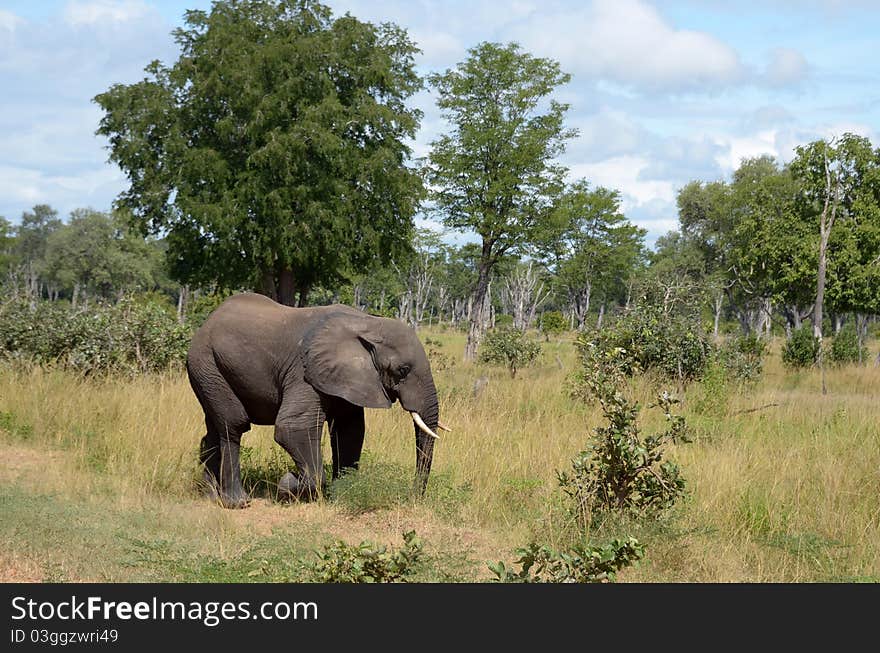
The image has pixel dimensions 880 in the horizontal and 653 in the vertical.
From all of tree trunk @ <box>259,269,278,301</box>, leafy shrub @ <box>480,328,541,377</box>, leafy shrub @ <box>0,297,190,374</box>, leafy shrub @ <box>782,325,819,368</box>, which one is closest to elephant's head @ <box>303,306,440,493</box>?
leafy shrub @ <box>0,297,190,374</box>

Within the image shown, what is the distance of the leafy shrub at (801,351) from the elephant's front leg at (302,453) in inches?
700

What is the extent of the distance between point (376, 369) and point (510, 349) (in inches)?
569

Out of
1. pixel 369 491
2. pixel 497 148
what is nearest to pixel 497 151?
pixel 497 148

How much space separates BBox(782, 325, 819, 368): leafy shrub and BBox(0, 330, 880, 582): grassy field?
1083 centimetres

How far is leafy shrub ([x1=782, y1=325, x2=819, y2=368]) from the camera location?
2262cm

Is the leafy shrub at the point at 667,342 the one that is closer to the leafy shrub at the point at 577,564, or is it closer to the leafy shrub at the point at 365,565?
the leafy shrub at the point at 577,564

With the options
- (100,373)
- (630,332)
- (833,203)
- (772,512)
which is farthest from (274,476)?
(833,203)

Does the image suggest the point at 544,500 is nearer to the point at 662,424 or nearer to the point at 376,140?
the point at 662,424

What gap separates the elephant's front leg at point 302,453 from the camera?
304 inches

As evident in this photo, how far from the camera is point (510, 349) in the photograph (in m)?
22.2

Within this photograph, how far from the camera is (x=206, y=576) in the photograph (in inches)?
230

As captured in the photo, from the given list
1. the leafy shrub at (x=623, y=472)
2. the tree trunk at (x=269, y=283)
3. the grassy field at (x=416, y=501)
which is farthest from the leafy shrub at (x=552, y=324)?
the leafy shrub at (x=623, y=472)

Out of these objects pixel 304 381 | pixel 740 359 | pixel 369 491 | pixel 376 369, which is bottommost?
pixel 369 491

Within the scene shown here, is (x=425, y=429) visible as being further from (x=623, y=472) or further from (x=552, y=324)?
(x=552, y=324)
